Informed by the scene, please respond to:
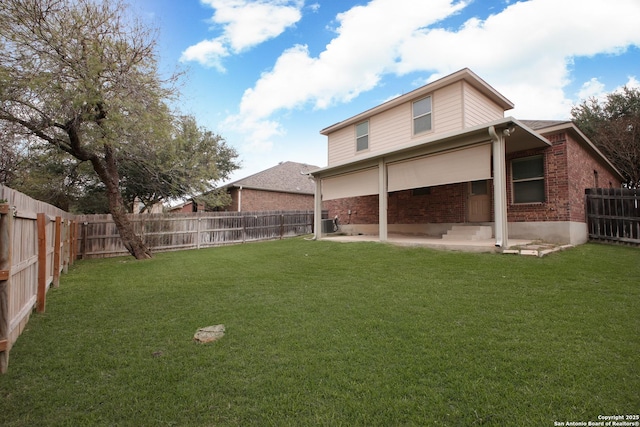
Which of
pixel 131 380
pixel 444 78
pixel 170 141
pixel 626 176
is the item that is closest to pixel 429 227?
pixel 444 78

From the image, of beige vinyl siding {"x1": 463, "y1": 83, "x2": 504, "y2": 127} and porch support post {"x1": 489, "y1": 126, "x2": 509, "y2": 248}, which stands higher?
beige vinyl siding {"x1": 463, "y1": 83, "x2": 504, "y2": 127}

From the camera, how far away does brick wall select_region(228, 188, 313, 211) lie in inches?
786

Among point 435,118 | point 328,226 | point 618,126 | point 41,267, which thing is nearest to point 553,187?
point 435,118

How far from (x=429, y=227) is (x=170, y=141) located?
984 cm

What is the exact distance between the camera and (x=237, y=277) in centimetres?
640

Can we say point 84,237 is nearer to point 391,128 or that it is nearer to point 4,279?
point 4,279

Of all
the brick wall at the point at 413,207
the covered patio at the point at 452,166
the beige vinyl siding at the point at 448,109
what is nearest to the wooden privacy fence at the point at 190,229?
the brick wall at the point at 413,207

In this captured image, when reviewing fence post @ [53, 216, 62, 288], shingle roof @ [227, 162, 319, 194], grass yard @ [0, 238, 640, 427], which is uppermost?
shingle roof @ [227, 162, 319, 194]

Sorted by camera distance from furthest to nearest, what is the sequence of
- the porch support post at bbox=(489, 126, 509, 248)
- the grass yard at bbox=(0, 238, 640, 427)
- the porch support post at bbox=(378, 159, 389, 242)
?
the porch support post at bbox=(378, 159, 389, 242) < the porch support post at bbox=(489, 126, 509, 248) < the grass yard at bbox=(0, 238, 640, 427)

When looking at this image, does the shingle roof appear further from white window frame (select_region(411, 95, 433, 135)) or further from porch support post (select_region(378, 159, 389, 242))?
porch support post (select_region(378, 159, 389, 242))

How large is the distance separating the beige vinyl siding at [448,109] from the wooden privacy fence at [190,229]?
8.78 m

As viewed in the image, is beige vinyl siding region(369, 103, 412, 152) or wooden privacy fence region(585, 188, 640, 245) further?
beige vinyl siding region(369, 103, 412, 152)

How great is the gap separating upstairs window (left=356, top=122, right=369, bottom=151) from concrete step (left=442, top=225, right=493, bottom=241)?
5.15 metres

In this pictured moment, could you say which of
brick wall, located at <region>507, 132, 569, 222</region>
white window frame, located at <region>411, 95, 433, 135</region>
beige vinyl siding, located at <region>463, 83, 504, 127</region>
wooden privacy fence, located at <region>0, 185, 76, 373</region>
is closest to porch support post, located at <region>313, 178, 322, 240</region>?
white window frame, located at <region>411, 95, 433, 135</region>
